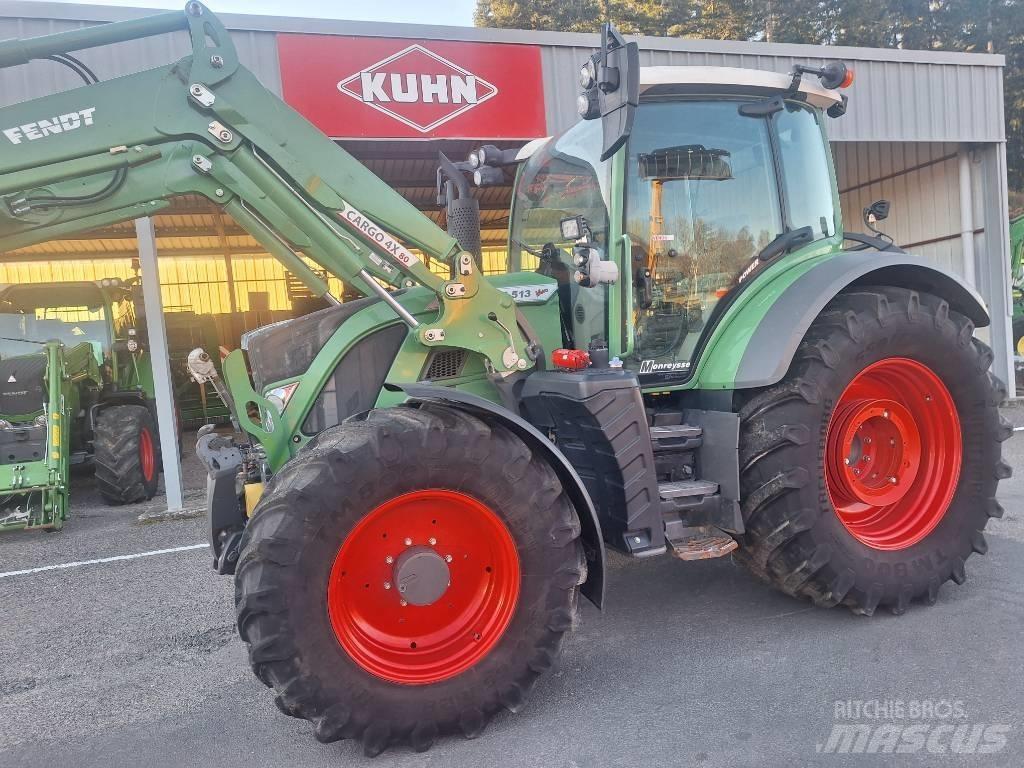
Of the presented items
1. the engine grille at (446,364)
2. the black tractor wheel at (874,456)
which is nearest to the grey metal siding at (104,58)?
the engine grille at (446,364)

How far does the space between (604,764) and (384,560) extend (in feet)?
3.32

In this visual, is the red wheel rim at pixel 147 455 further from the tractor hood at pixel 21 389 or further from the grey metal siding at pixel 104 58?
the grey metal siding at pixel 104 58

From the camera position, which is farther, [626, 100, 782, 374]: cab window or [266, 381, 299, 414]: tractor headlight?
[626, 100, 782, 374]: cab window

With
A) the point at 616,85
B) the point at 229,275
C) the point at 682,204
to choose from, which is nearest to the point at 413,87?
the point at 682,204

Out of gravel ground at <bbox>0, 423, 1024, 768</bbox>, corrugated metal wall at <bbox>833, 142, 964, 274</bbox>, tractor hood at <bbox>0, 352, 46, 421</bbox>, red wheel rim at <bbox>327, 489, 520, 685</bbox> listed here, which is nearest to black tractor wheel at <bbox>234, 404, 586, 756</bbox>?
red wheel rim at <bbox>327, 489, 520, 685</bbox>

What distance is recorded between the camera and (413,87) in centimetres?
689

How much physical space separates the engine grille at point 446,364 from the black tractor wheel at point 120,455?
502 cm

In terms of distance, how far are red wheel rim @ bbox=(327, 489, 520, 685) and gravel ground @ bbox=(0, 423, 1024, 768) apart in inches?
12.3

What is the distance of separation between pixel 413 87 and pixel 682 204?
168 inches

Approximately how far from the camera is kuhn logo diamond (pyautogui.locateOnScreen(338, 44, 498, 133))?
675 centimetres

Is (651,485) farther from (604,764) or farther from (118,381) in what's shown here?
(118,381)

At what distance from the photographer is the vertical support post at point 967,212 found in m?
9.85

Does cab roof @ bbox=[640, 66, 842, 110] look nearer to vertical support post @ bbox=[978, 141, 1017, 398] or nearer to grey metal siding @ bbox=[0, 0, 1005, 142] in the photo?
grey metal siding @ bbox=[0, 0, 1005, 142]

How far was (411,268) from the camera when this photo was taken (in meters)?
3.01
